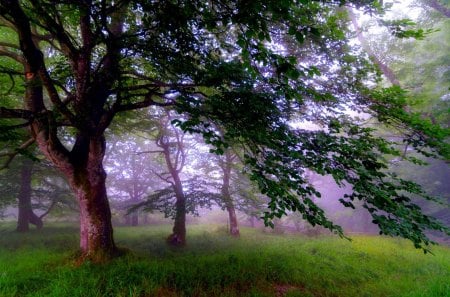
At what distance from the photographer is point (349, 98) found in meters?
6.87

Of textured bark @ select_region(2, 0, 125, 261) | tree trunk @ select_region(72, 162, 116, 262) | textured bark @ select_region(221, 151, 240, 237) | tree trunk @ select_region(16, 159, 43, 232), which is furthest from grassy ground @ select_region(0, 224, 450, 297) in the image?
tree trunk @ select_region(16, 159, 43, 232)

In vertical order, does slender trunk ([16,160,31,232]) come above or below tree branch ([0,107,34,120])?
below

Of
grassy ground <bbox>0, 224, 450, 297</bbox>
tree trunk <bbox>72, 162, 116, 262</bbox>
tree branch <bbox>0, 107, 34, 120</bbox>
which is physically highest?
tree branch <bbox>0, 107, 34, 120</bbox>

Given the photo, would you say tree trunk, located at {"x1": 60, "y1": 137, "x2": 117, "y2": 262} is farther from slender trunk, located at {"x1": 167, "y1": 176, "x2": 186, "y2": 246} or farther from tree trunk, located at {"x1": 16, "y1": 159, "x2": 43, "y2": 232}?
tree trunk, located at {"x1": 16, "y1": 159, "x2": 43, "y2": 232}

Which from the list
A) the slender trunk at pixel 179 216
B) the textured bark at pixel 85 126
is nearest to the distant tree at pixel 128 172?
the slender trunk at pixel 179 216

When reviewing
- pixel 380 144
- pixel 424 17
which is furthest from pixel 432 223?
pixel 424 17

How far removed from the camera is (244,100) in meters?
5.52

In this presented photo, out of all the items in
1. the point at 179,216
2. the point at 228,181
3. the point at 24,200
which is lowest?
the point at 179,216

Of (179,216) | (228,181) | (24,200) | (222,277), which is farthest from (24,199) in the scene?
(222,277)

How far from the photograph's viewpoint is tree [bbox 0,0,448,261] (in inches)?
160

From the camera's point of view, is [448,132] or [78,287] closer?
[448,132]

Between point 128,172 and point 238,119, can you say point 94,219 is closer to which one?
point 238,119

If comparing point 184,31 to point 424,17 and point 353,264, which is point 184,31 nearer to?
point 353,264

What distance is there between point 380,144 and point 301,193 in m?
2.49
